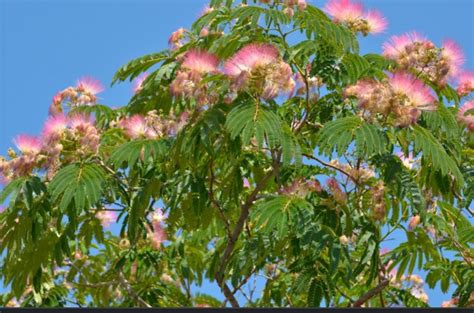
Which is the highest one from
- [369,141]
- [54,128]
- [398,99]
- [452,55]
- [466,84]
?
[466,84]

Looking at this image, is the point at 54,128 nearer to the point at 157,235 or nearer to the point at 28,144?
the point at 28,144

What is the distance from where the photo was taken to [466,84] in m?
5.75

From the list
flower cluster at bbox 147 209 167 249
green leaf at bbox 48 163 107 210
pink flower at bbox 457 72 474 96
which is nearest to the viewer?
green leaf at bbox 48 163 107 210

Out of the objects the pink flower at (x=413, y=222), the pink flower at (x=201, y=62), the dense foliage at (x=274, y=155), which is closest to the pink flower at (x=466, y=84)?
the dense foliage at (x=274, y=155)

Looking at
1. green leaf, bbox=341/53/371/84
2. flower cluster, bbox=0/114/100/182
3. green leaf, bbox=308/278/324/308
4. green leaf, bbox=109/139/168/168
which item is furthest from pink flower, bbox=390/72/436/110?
flower cluster, bbox=0/114/100/182

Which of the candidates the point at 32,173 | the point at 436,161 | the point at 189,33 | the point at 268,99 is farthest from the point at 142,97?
the point at 436,161

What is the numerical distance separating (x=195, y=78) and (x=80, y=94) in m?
1.40

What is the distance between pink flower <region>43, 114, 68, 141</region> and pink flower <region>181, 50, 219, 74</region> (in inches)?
27.2

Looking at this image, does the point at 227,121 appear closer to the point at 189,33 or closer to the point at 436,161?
the point at 436,161

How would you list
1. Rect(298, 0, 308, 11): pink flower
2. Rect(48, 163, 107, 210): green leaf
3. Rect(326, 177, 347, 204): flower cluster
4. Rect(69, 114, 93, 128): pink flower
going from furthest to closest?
Rect(298, 0, 308, 11): pink flower < Rect(326, 177, 347, 204): flower cluster < Rect(69, 114, 93, 128): pink flower < Rect(48, 163, 107, 210): green leaf

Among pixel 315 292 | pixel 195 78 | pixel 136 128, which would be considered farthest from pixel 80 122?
pixel 315 292

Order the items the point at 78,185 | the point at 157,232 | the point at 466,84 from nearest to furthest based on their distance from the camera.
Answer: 1. the point at 78,185
2. the point at 466,84
3. the point at 157,232

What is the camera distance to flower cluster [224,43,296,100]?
185 inches

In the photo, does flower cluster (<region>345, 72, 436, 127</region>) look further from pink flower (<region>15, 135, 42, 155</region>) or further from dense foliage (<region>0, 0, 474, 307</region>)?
pink flower (<region>15, 135, 42, 155</region>)
